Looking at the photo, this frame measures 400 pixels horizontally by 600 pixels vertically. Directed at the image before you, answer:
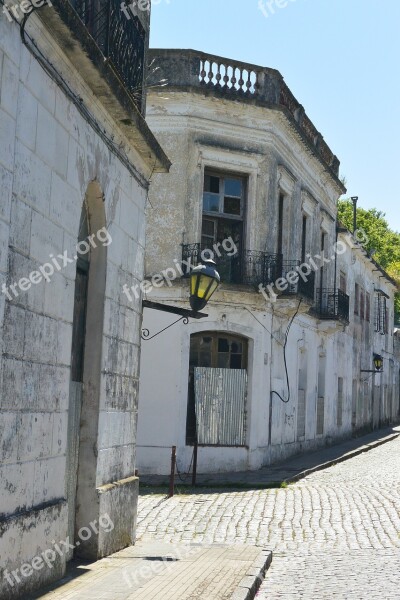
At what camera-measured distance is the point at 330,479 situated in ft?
58.4

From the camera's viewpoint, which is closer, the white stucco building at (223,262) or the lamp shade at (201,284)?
the lamp shade at (201,284)

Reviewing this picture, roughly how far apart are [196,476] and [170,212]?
194 inches

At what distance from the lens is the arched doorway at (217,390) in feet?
59.3

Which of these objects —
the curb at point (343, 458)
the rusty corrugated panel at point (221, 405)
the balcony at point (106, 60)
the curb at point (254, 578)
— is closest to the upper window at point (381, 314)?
the curb at point (343, 458)

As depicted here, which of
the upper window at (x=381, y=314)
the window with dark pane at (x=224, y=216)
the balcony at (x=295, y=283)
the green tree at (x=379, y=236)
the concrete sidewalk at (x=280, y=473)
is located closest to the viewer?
the concrete sidewalk at (x=280, y=473)

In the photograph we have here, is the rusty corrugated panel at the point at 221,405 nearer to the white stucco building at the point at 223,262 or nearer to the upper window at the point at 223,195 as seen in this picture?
the white stucco building at the point at 223,262

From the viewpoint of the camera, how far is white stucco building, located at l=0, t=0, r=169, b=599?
621 cm

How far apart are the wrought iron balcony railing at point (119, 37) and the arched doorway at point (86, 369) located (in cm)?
128

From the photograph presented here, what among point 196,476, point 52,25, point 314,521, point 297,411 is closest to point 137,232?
point 52,25

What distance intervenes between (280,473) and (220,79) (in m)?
7.64

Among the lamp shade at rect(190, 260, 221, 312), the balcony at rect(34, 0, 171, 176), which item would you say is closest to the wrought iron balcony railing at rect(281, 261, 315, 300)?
the lamp shade at rect(190, 260, 221, 312)

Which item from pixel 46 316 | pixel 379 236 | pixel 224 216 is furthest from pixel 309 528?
pixel 379 236

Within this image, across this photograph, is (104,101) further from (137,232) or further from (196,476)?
(196,476)

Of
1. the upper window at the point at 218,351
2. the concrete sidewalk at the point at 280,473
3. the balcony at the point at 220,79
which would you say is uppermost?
the balcony at the point at 220,79
